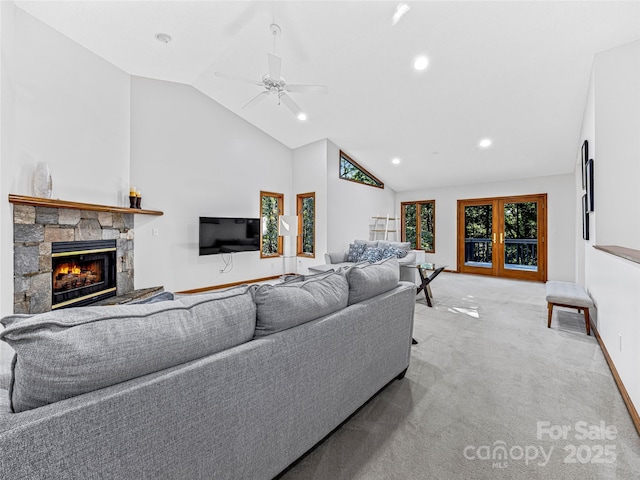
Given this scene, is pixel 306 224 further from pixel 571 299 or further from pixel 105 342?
pixel 105 342

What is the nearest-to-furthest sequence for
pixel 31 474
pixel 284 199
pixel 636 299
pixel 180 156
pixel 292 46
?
pixel 31 474 < pixel 636 299 < pixel 292 46 < pixel 180 156 < pixel 284 199

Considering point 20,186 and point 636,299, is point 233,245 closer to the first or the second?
point 20,186

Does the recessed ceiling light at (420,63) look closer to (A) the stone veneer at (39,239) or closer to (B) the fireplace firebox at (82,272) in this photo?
(A) the stone veneer at (39,239)

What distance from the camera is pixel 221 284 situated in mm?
5398

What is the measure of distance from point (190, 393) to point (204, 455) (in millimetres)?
233

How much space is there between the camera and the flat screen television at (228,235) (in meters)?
4.99

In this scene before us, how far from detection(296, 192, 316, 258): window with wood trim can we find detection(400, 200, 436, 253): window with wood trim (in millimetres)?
3199

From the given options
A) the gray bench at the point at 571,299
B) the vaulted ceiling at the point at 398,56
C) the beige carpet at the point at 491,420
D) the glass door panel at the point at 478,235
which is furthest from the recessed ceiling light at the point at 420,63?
the glass door panel at the point at 478,235

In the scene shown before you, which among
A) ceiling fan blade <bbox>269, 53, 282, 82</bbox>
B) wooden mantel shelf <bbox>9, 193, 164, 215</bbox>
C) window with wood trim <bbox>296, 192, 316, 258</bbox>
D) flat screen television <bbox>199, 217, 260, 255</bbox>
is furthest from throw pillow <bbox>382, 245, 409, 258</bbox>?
wooden mantel shelf <bbox>9, 193, 164, 215</bbox>

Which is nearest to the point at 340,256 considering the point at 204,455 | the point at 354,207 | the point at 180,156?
the point at 354,207

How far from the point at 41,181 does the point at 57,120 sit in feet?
2.52

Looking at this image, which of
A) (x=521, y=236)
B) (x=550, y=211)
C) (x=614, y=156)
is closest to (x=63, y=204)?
(x=614, y=156)

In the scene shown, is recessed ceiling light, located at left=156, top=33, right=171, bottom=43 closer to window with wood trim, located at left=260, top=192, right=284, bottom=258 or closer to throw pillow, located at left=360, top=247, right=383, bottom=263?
window with wood trim, located at left=260, top=192, right=284, bottom=258

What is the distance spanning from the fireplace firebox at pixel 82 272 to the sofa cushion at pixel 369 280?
3.42 m
